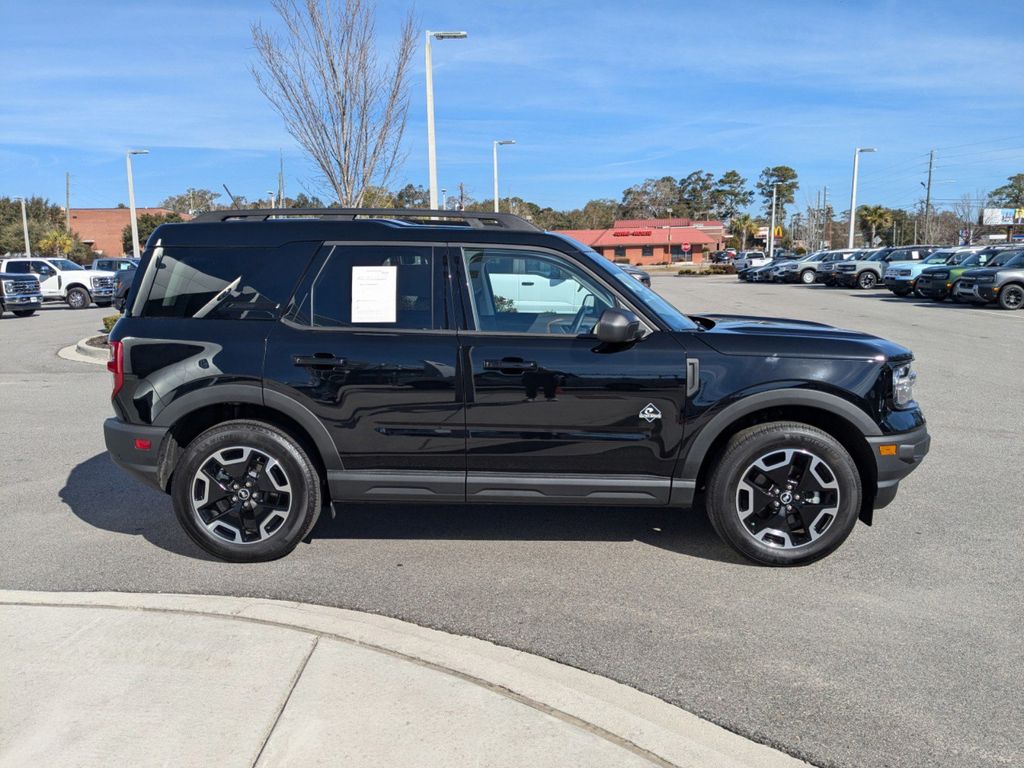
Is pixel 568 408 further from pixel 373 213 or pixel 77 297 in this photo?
pixel 77 297

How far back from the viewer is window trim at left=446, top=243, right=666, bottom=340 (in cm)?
453

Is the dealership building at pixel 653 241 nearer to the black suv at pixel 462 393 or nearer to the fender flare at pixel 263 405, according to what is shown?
the black suv at pixel 462 393

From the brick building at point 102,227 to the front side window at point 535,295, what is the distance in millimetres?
90659

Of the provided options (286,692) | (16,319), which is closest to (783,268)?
(16,319)

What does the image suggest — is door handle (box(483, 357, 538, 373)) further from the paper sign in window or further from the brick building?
the brick building

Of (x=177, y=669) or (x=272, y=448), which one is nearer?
(x=177, y=669)

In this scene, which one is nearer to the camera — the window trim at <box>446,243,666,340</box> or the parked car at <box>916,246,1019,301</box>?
the window trim at <box>446,243,666,340</box>

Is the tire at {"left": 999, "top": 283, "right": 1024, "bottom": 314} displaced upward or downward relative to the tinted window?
downward

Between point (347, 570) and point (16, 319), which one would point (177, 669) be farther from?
point (16, 319)

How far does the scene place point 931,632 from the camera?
150 inches

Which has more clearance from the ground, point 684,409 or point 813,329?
point 813,329

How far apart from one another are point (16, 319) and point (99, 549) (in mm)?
23276

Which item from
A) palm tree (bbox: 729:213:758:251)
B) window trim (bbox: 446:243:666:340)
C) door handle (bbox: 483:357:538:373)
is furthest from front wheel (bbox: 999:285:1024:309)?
palm tree (bbox: 729:213:758:251)

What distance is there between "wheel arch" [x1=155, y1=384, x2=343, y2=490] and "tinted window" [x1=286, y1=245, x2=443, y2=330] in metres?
0.48
